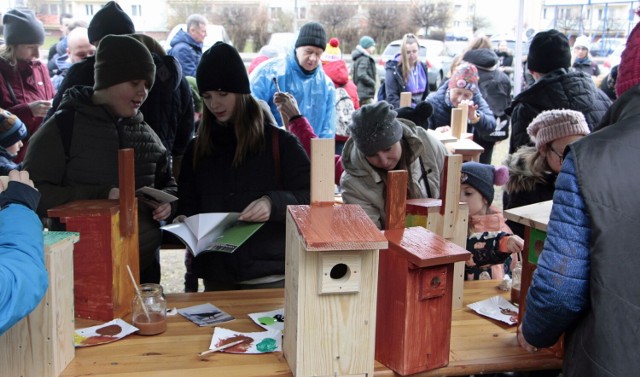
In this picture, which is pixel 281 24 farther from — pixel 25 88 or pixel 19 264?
pixel 19 264

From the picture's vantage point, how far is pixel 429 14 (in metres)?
20.1

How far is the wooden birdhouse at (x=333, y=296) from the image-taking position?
5.33 ft

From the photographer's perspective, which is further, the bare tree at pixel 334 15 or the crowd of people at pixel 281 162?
the bare tree at pixel 334 15

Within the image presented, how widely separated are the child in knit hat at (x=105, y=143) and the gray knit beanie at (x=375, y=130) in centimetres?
78

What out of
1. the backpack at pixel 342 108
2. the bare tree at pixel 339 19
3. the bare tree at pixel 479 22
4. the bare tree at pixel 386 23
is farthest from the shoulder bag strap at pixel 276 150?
the bare tree at pixel 479 22

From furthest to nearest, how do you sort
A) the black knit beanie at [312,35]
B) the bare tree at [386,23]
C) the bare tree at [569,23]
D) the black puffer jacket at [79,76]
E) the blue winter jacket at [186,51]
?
the bare tree at [386,23] → the bare tree at [569,23] → the blue winter jacket at [186,51] → the black knit beanie at [312,35] → the black puffer jacket at [79,76]

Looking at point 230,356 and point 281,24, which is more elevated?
point 281,24

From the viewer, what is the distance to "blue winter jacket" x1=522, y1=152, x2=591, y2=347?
1.40 metres

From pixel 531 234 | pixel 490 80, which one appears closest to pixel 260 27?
pixel 490 80

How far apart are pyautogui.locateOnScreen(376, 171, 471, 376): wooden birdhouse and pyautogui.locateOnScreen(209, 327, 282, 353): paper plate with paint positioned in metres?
0.31

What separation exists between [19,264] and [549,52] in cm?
343

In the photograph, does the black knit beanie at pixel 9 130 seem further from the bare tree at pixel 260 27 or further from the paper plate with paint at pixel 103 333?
the bare tree at pixel 260 27

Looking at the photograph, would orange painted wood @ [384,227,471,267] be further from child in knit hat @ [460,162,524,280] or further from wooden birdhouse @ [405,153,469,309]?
child in knit hat @ [460,162,524,280]

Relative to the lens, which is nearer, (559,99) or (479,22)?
(559,99)
